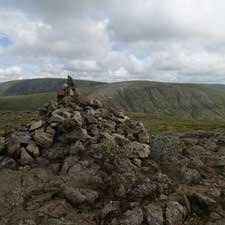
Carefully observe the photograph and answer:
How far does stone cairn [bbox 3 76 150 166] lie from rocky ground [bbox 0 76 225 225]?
0.23ft

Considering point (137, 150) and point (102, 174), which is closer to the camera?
point (102, 174)

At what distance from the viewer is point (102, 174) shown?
20.2m

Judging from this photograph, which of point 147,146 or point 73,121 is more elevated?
point 73,121

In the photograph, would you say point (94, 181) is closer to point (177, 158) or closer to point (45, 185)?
point (45, 185)

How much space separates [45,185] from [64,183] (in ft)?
3.91

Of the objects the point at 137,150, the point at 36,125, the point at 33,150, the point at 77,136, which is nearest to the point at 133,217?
the point at 137,150

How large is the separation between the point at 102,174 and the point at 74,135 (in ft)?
14.1

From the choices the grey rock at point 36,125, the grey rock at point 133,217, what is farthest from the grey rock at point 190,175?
the grey rock at point 36,125

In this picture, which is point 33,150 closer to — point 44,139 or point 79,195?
point 44,139

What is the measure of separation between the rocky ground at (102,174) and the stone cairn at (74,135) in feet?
0.23

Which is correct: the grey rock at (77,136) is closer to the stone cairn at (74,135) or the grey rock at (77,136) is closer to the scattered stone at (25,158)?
the stone cairn at (74,135)

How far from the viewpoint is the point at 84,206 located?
17688 mm

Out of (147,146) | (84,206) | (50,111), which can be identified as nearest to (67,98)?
(50,111)

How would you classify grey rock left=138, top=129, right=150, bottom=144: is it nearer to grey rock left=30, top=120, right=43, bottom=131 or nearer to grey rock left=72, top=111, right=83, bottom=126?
grey rock left=72, top=111, right=83, bottom=126
